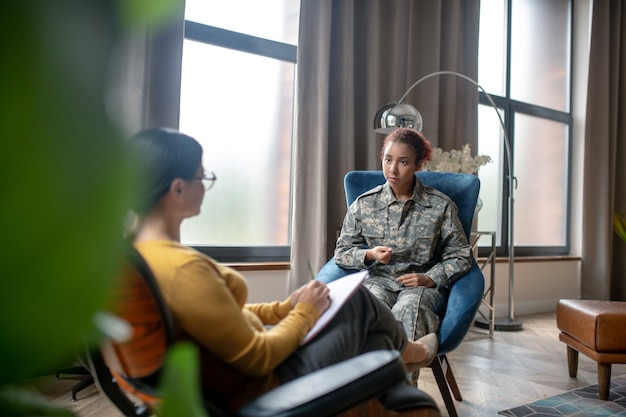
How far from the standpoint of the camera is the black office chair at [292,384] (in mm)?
788

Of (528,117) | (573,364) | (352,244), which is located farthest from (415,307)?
(528,117)

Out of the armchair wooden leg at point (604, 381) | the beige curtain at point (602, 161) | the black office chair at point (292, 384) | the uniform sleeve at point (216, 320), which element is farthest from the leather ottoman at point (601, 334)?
the beige curtain at point (602, 161)

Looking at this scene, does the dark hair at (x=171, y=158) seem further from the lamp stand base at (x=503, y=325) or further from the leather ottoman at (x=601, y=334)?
the lamp stand base at (x=503, y=325)

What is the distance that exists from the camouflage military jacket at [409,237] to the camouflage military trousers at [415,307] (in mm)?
61

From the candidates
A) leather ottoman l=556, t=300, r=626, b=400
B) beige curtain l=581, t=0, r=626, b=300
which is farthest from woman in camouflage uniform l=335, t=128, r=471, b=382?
beige curtain l=581, t=0, r=626, b=300

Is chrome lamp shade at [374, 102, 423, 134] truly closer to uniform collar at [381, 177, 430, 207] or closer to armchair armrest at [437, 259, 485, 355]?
uniform collar at [381, 177, 430, 207]

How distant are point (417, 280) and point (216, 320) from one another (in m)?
1.36

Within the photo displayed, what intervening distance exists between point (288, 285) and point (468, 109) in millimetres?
2088

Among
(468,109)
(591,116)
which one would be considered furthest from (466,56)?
(591,116)

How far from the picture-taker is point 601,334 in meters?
2.43

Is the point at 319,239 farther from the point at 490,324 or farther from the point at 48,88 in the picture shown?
the point at 48,88

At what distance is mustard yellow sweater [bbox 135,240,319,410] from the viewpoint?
91cm

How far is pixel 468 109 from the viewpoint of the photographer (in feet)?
13.7

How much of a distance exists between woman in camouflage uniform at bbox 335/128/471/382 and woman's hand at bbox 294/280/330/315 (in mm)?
887
